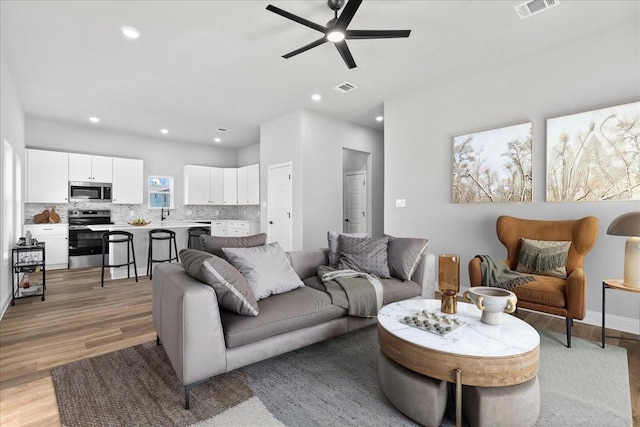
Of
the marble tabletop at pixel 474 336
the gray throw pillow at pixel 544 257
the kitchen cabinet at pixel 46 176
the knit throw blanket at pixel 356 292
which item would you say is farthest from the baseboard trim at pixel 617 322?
the kitchen cabinet at pixel 46 176

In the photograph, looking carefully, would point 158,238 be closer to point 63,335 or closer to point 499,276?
point 63,335

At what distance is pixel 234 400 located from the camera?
5.99 ft

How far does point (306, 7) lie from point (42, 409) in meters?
3.37

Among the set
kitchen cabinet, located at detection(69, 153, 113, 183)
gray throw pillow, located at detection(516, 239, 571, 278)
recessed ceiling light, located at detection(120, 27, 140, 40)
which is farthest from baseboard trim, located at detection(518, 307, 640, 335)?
kitchen cabinet, located at detection(69, 153, 113, 183)

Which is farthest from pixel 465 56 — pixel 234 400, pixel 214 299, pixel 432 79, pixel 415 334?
pixel 234 400

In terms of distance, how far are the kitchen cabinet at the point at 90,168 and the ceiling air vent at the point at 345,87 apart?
507cm

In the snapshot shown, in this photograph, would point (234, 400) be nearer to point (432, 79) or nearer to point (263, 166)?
point (432, 79)

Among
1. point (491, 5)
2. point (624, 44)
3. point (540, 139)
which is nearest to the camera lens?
point (491, 5)

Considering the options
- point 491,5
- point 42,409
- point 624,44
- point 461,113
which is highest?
point 491,5

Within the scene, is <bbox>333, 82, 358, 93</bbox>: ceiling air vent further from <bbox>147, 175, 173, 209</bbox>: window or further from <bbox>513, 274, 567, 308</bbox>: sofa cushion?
<bbox>147, 175, 173, 209</bbox>: window

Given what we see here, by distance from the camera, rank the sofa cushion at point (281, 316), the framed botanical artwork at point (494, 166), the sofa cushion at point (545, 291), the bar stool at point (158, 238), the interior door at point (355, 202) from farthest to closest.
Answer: the interior door at point (355, 202) < the bar stool at point (158, 238) < the framed botanical artwork at point (494, 166) < the sofa cushion at point (545, 291) < the sofa cushion at point (281, 316)

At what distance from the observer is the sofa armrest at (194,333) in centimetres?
173

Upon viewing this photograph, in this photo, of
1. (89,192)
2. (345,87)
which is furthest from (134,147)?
(345,87)

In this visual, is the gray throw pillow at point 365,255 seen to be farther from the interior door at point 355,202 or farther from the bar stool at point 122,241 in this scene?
the interior door at point 355,202
